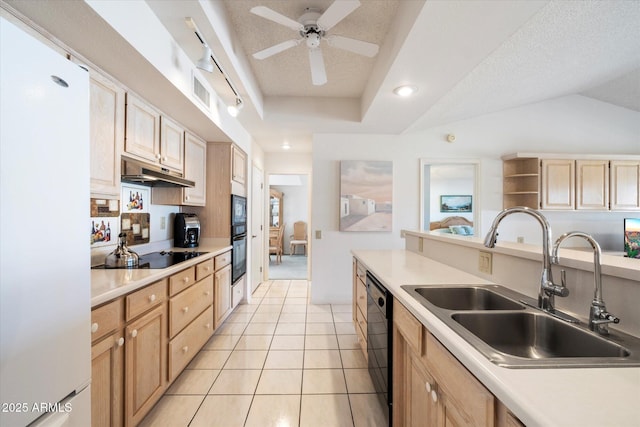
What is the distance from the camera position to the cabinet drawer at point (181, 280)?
1719 millimetres

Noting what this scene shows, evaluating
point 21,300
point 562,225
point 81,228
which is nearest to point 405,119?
point 562,225

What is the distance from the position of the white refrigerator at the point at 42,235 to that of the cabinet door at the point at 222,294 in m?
1.61

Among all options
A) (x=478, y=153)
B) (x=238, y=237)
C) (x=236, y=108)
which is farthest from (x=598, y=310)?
(x=478, y=153)

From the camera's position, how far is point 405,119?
10.1ft

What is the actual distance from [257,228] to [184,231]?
159 centimetres

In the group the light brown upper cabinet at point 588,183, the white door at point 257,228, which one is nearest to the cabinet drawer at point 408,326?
the white door at point 257,228

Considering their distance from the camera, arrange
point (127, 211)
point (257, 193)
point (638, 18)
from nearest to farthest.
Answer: point (638, 18), point (127, 211), point (257, 193)

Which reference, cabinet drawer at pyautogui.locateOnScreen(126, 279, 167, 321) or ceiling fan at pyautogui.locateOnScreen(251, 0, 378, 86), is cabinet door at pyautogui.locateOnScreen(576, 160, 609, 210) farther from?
cabinet drawer at pyautogui.locateOnScreen(126, 279, 167, 321)

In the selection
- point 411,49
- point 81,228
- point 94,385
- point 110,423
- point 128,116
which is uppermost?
point 411,49

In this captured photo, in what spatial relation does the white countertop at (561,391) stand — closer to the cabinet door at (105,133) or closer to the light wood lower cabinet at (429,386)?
the light wood lower cabinet at (429,386)

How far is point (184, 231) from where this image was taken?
274 cm

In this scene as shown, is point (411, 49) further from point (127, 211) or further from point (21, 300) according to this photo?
point (127, 211)

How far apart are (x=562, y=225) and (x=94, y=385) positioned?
5241 mm

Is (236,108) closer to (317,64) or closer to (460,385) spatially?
(317,64)
